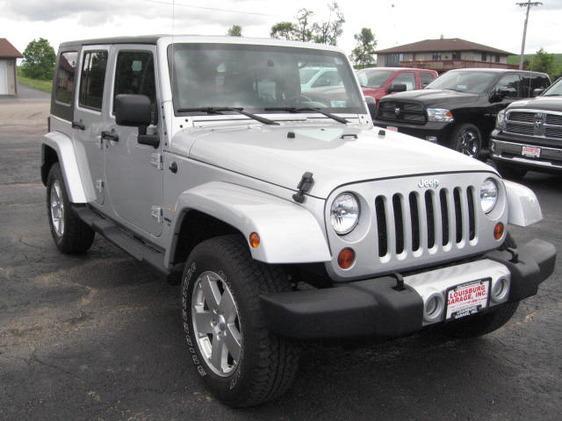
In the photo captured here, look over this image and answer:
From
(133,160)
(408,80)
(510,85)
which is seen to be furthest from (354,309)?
(408,80)

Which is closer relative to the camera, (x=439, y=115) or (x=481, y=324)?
(x=481, y=324)

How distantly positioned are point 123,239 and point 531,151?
6.83 metres

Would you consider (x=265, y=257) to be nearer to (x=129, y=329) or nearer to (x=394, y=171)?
(x=394, y=171)

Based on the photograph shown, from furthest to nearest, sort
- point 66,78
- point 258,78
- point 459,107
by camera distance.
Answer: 1. point 459,107
2. point 66,78
3. point 258,78

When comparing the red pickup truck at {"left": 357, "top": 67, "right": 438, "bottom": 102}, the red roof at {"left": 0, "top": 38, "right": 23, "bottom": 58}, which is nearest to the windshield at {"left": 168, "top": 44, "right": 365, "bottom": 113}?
the red pickup truck at {"left": 357, "top": 67, "right": 438, "bottom": 102}

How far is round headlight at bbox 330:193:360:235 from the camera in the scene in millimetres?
2883

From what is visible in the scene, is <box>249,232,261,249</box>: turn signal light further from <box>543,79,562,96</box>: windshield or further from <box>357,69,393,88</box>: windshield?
<box>357,69,393,88</box>: windshield

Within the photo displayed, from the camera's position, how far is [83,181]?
5137 mm

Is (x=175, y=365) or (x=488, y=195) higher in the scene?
(x=488, y=195)

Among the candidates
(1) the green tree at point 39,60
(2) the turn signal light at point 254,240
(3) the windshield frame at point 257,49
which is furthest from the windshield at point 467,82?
(1) the green tree at point 39,60

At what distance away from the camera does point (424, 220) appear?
10.0 feet

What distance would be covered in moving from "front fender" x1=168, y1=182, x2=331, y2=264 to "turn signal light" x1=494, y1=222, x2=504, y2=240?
45.7 inches

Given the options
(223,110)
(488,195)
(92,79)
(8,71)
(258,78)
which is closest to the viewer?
(488,195)

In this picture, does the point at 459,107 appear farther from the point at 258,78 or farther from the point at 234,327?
the point at 234,327
